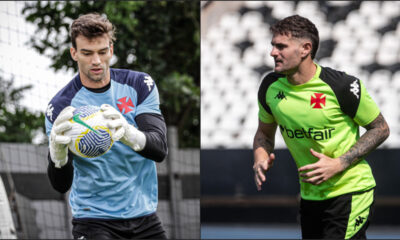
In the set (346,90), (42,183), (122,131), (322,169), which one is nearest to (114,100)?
(122,131)

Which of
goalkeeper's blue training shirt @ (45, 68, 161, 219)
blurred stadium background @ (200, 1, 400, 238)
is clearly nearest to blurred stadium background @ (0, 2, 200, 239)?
blurred stadium background @ (200, 1, 400, 238)

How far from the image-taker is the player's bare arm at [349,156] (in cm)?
305

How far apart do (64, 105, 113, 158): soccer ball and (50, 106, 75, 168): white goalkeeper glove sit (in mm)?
53

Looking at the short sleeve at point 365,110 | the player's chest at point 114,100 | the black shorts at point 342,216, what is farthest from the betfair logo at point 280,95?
the player's chest at point 114,100

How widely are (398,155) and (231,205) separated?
2940 millimetres

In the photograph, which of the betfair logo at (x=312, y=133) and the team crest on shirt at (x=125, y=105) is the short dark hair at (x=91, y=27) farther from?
the betfair logo at (x=312, y=133)

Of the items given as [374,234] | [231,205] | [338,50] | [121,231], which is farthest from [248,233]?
[121,231]

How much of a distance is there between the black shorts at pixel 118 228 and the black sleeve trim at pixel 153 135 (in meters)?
0.42

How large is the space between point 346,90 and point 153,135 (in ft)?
3.97

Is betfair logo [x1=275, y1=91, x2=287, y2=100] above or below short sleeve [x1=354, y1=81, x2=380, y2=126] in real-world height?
above

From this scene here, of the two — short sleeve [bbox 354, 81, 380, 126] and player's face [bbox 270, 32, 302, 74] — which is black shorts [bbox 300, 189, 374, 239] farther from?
player's face [bbox 270, 32, 302, 74]

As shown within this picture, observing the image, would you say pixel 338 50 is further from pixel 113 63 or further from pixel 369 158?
pixel 113 63

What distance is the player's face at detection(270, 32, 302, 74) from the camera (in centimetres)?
326

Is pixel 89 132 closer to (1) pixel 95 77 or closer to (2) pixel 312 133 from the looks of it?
(1) pixel 95 77
